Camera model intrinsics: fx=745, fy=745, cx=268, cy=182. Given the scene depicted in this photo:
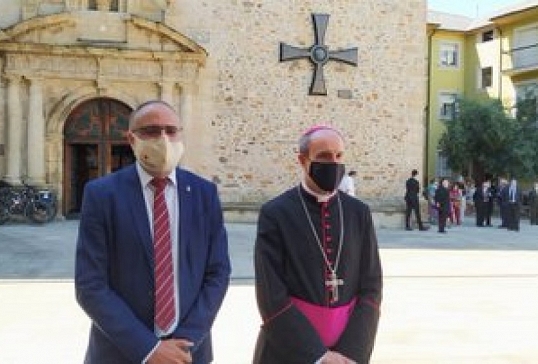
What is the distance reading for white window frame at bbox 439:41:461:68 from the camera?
38.0 m

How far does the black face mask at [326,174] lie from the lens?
3197 mm

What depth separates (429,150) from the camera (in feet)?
121

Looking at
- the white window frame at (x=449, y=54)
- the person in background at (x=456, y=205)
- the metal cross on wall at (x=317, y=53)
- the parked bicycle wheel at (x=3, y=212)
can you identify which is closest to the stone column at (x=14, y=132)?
the parked bicycle wheel at (x=3, y=212)

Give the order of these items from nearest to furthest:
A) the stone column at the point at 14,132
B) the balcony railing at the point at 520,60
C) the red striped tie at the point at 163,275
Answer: the red striped tie at the point at 163,275 < the stone column at the point at 14,132 < the balcony railing at the point at 520,60

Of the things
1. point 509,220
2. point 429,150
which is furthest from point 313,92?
point 429,150

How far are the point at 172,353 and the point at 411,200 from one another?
16.4 meters

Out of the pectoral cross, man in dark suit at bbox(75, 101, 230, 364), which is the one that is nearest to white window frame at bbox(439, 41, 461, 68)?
the pectoral cross

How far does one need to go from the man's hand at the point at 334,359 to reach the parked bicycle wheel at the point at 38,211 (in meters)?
14.8

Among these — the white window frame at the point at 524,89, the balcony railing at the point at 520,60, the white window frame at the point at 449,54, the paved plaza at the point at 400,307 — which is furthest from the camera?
the white window frame at the point at 449,54

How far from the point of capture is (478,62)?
37.5 metres

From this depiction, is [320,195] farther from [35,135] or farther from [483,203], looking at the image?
[483,203]

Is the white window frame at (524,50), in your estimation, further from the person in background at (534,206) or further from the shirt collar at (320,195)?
the shirt collar at (320,195)

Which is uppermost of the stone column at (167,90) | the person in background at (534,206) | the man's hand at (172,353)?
the stone column at (167,90)

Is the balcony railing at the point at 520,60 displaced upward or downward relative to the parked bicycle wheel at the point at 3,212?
upward
